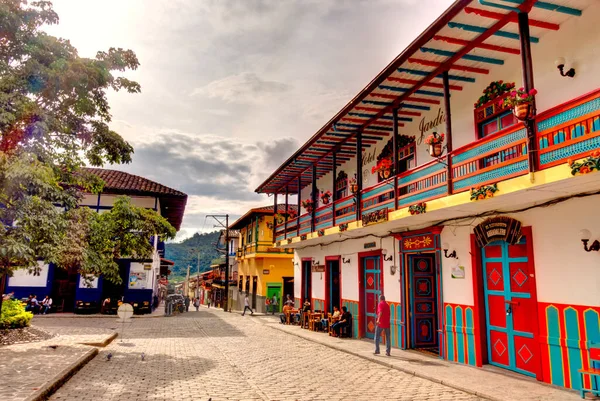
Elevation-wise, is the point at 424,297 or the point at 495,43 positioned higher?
the point at 495,43

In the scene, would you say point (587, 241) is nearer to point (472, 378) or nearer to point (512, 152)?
point (512, 152)

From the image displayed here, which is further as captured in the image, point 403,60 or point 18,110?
point 18,110

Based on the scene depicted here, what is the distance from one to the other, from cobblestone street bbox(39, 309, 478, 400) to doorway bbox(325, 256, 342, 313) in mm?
3630

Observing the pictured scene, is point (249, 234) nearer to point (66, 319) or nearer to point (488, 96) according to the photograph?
point (66, 319)

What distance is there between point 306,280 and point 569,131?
54.1ft

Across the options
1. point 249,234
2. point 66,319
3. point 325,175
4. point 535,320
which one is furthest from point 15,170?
point 249,234

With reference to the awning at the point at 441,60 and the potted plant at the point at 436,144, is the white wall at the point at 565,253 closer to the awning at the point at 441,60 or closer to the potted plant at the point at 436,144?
the potted plant at the point at 436,144

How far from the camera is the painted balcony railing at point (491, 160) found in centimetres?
725

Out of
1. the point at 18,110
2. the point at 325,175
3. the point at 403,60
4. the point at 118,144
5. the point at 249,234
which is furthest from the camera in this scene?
the point at 249,234

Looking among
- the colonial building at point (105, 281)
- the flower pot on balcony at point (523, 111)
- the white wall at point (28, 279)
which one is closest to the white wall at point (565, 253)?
the flower pot on balcony at point (523, 111)

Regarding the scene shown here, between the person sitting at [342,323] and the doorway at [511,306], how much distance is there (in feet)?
20.9

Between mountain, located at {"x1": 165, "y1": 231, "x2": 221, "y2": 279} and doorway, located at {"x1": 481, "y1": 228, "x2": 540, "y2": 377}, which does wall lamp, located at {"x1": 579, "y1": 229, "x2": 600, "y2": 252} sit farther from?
mountain, located at {"x1": 165, "y1": 231, "x2": 221, "y2": 279}

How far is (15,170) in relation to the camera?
8.88 metres

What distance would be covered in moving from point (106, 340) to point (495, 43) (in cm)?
1403
